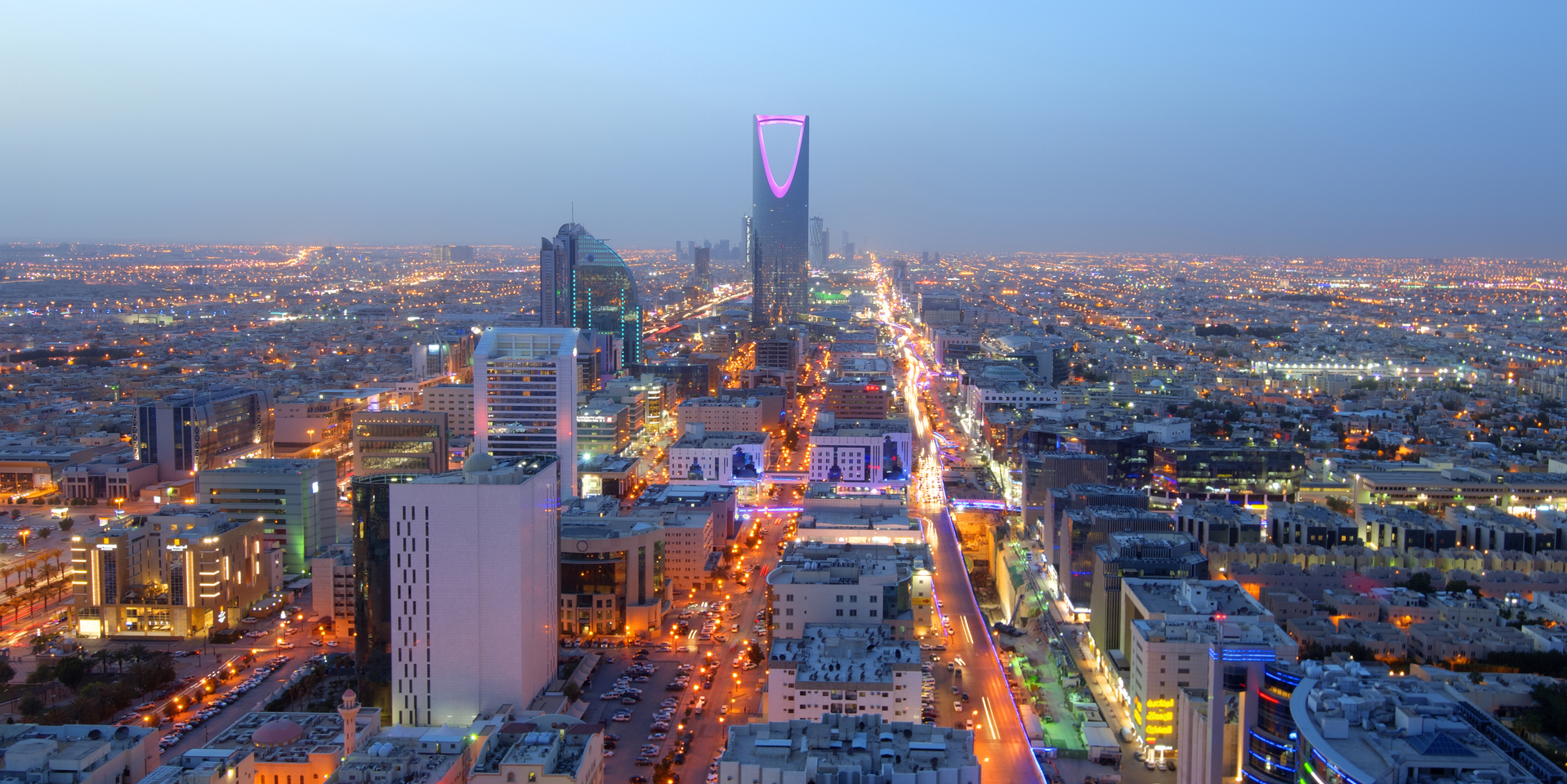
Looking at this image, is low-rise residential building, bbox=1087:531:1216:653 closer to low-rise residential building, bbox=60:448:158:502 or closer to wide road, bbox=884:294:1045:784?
wide road, bbox=884:294:1045:784

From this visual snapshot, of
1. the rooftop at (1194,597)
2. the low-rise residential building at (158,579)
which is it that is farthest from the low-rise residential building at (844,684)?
the low-rise residential building at (158,579)

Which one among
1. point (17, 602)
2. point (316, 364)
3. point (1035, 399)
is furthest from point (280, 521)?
point (316, 364)

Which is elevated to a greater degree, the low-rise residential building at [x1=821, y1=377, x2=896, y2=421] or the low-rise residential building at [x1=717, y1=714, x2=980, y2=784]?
the low-rise residential building at [x1=821, y1=377, x2=896, y2=421]

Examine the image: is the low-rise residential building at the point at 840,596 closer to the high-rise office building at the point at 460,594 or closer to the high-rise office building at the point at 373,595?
the high-rise office building at the point at 460,594

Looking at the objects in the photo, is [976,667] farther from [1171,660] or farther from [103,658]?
[103,658]

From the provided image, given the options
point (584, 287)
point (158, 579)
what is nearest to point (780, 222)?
point (584, 287)

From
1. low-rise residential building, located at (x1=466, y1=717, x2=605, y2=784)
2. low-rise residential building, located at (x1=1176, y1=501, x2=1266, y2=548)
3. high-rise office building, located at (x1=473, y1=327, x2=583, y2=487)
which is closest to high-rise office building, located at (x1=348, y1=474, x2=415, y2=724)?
low-rise residential building, located at (x1=466, y1=717, x2=605, y2=784)
